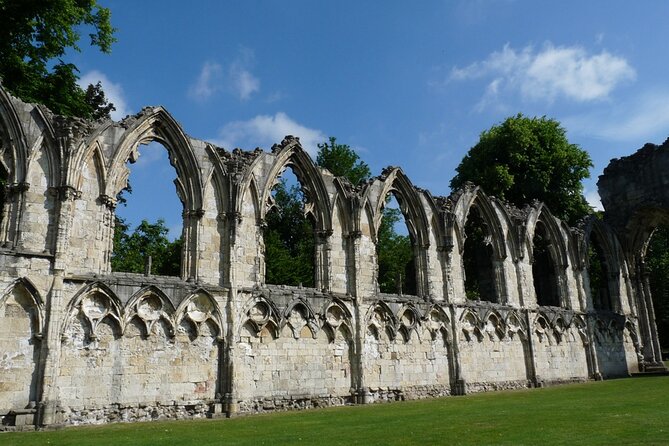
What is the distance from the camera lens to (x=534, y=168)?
30766mm

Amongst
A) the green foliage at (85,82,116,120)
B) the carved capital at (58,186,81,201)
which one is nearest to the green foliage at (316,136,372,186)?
the green foliage at (85,82,116,120)

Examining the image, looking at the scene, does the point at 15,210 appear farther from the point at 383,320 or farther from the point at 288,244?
the point at 288,244

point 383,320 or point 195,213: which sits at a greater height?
point 195,213

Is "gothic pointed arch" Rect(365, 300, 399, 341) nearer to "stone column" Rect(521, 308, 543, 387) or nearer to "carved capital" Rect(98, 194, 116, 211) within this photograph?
"stone column" Rect(521, 308, 543, 387)

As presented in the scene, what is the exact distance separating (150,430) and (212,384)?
3.36 meters

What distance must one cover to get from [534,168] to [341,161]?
13259 millimetres

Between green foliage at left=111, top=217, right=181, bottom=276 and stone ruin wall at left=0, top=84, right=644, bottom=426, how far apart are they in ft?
44.6

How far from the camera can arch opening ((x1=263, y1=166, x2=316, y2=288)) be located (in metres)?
29.6

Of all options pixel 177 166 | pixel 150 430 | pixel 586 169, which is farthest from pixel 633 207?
pixel 150 430

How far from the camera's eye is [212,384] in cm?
1371

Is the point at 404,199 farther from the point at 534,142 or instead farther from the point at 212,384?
the point at 534,142

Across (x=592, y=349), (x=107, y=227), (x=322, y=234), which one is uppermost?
(x=322, y=234)

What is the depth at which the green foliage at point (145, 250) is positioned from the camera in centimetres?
2853

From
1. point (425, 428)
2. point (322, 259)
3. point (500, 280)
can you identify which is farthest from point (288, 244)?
point (425, 428)
